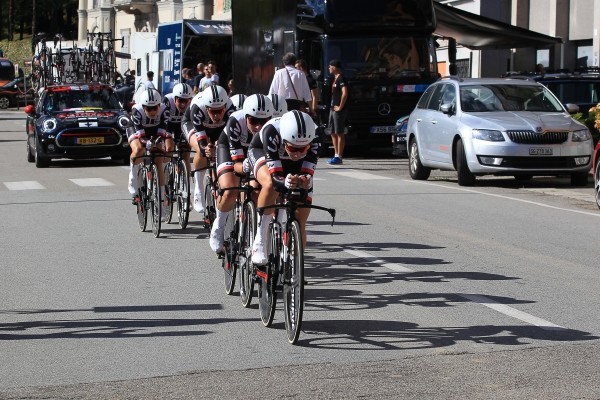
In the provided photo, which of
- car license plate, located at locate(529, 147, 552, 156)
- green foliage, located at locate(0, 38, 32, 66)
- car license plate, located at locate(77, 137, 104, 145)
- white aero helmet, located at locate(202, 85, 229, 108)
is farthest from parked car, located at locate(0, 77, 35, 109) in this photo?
white aero helmet, located at locate(202, 85, 229, 108)

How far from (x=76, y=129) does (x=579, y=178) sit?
422 inches

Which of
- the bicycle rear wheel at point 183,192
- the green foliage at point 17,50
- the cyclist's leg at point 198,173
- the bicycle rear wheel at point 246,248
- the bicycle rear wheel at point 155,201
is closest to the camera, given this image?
the bicycle rear wheel at point 246,248

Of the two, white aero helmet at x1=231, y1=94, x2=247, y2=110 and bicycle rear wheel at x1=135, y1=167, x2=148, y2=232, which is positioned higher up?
white aero helmet at x1=231, y1=94, x2=247, y2=110

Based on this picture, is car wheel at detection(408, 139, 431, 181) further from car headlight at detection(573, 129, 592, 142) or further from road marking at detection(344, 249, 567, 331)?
road marking at detection(344, 249, 567, 331)

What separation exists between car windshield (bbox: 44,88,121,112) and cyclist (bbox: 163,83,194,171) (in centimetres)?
1264

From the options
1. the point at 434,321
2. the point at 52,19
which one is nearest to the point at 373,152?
the point at 434,321

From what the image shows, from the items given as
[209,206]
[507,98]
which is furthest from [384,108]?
[209,206]

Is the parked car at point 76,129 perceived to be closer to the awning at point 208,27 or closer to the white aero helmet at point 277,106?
the awning at point 208,27

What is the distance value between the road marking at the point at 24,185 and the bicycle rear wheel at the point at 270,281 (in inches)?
544

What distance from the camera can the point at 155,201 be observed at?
15.3 metres

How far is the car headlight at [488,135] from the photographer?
20594 millimetres

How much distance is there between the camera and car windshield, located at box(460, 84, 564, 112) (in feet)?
71.5

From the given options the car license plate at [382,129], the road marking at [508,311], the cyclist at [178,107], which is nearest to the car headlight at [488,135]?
the cyclist at [178,107]

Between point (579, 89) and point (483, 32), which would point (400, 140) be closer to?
point (579, 89)
